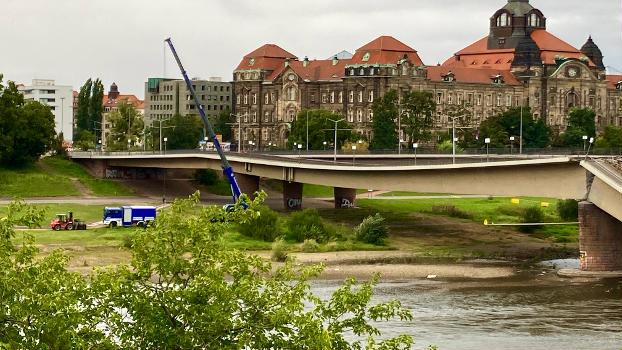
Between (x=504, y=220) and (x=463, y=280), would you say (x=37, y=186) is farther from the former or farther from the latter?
(x=463, y=280)

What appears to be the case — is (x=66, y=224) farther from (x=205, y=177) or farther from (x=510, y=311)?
(x=205, y=177)

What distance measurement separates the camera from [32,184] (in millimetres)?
149875

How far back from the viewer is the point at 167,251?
34.1m

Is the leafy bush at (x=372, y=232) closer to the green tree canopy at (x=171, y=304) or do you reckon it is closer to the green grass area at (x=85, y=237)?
the green grass area at (x=85, y=237)

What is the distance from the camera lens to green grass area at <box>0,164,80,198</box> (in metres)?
146

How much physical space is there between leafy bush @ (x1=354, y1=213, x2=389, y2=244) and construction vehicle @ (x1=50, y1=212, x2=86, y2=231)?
2259 centimetres

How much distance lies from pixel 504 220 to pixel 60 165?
6358 cm

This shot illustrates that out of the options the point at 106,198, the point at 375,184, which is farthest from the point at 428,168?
the point at 106,198

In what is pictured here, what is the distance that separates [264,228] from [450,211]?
2920cm

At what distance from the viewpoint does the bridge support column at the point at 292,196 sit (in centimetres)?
13312

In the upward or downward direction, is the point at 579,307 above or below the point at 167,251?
below

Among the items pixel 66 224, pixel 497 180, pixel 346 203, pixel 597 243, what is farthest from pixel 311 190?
pixel 597 243

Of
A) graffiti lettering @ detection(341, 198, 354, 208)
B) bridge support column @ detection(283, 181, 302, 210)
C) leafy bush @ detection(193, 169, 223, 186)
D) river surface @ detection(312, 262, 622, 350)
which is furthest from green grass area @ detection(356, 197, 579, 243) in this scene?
leafy bush @ detection(193, 169, 223, 186)

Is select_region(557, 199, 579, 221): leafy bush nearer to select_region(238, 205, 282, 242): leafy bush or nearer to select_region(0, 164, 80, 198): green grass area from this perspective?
select_region(238, 205, 282, 242): leafy bush
